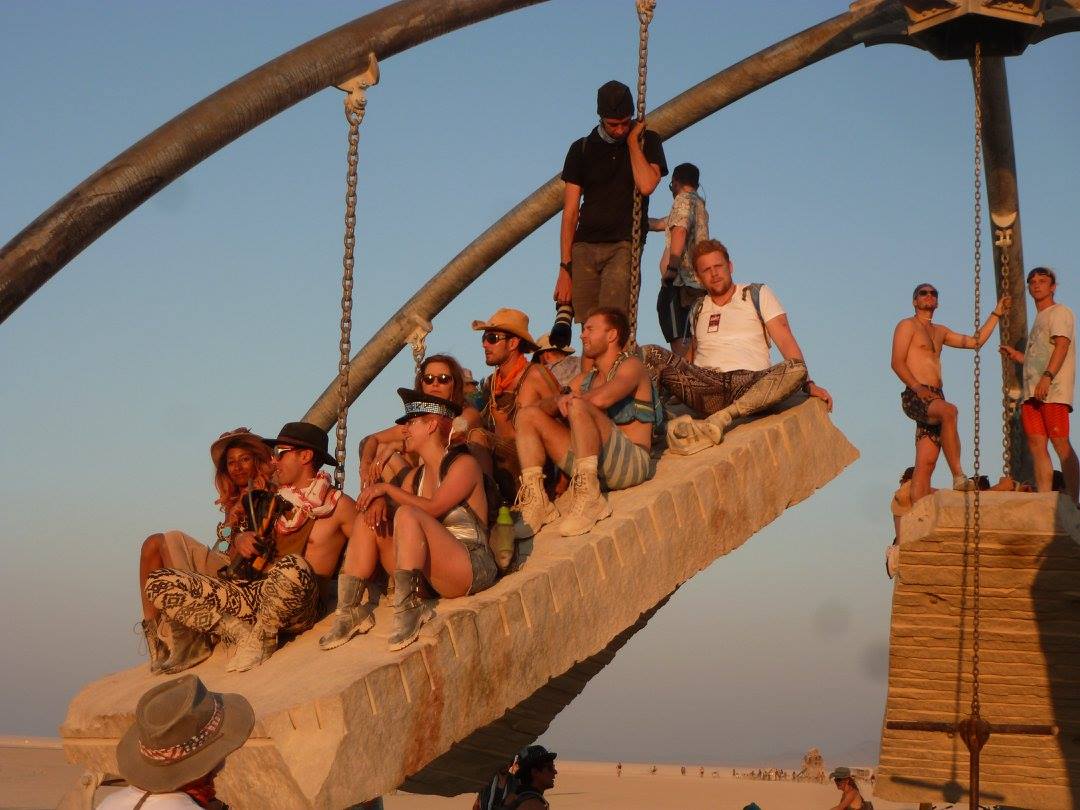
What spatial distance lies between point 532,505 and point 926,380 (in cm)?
419

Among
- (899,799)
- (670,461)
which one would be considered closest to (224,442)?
(670,461)

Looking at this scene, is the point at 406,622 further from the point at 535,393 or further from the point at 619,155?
the point at 619,155

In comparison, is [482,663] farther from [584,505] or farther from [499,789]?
[499,789]

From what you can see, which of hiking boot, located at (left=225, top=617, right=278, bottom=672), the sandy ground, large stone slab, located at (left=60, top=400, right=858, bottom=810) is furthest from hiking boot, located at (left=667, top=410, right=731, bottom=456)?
the sandy ground

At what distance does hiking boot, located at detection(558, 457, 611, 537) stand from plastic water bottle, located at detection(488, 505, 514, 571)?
0.54 meters

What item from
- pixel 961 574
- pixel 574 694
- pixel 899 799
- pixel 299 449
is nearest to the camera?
pixel 299 449

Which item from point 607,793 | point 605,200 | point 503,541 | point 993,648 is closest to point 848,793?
point 993,648

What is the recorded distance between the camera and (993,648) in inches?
497

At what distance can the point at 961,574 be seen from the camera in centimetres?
1169

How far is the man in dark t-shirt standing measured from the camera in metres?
10.1

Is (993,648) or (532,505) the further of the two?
(993,648)

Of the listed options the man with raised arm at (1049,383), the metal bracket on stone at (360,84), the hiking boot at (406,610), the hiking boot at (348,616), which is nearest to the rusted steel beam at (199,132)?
the metal bracket on stone at (360,84)

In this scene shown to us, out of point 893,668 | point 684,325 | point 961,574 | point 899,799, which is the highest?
point 684,325

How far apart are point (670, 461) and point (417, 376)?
1.95m
